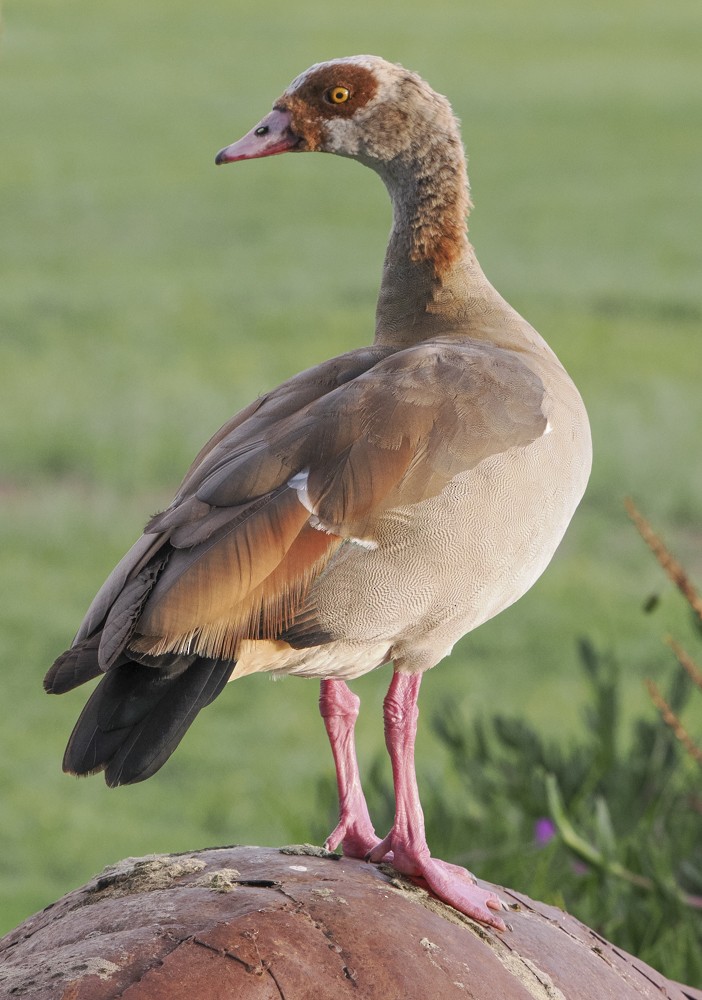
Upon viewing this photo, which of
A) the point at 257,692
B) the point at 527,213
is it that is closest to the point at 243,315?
the point at 527,213

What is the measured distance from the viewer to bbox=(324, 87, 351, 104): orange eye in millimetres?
2580

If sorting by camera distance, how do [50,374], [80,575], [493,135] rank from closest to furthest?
[80,575] < [50,374] < [493,135]

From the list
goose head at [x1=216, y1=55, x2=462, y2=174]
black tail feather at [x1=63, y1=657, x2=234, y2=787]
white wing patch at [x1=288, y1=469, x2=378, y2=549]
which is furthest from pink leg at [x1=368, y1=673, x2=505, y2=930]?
goose head at [x1=216, y1=55, x2=462, y2=174]

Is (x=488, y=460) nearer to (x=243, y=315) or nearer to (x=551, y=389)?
(x=551, y=389)

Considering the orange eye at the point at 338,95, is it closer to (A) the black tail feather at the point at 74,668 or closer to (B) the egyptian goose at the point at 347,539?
(B) the egyptian goose at the point at 347,539

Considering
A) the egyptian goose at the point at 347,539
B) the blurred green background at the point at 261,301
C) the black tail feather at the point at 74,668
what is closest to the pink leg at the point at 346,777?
the egyptian goose at the point at 347,539

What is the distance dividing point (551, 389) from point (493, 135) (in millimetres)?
14514

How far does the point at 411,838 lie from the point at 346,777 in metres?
0.27

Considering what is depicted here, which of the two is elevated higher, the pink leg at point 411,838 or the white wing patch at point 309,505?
the white wing patch at point 309,505

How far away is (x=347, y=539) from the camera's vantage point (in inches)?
87.2

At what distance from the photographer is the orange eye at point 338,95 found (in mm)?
2580

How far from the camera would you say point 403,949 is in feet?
6.24

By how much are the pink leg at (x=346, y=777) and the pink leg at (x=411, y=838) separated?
69 mm

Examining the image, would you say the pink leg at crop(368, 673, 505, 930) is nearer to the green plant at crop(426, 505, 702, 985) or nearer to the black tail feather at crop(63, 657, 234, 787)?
the black tail feather at crop(63, 657, 234, 787)
